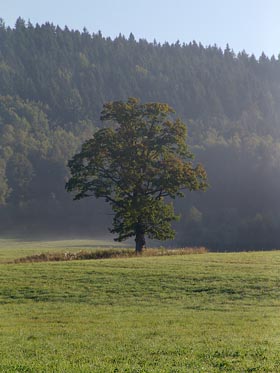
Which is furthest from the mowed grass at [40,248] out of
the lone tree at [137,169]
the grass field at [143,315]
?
the grass field at [143,315]

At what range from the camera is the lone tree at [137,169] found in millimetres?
56562

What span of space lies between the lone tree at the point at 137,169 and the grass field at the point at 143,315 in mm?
9856

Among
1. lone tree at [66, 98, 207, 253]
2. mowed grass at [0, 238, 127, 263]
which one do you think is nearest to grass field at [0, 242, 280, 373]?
lone tree at [66, 98, 207, 253]

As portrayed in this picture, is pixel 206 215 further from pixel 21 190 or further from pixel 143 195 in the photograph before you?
pixel 143 195

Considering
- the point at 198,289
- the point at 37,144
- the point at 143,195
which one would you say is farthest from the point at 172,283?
the point at 37,144

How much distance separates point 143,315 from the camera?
27.1 metres

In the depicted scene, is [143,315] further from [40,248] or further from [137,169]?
[40,248]

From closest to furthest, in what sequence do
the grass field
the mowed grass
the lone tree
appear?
1. the grass field
2. the lone tree
3. the mowed grass

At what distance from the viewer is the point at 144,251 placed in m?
54.9

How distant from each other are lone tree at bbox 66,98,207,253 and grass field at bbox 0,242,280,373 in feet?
32.3

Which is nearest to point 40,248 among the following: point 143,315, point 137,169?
point 137,169

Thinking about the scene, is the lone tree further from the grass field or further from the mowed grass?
the grass field

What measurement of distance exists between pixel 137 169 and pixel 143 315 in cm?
3100

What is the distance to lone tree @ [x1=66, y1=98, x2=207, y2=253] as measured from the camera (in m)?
56.6
